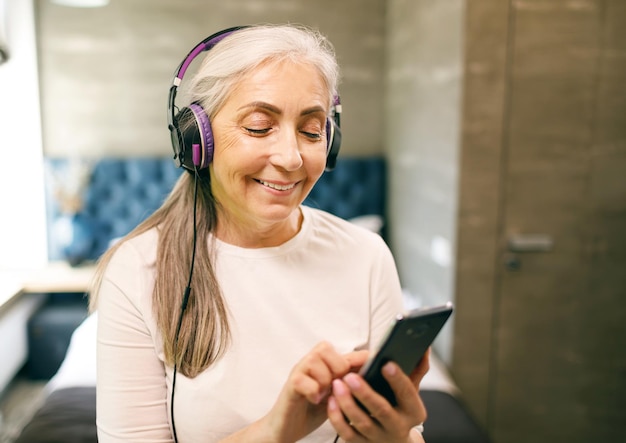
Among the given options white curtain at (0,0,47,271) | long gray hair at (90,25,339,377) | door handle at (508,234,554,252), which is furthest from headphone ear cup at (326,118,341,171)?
door handle at (508,234,554,252)

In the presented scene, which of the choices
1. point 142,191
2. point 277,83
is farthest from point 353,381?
point 142,191

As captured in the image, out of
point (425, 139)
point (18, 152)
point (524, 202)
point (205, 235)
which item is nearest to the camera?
point (205, 235)

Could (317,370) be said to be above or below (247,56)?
below

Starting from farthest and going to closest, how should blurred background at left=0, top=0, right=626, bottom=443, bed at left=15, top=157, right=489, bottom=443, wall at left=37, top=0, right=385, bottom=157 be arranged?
1. wall at left=37, top=0, right=385, bottom=157
2. bed at left=15, top=157, right=489, bottom=443
3. blurred background at left=0, top=0, right=626, bottom=443

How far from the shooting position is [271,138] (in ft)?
2.42

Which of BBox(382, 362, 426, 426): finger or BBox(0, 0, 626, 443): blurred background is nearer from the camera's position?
BBox(382, 362, 426, 426): finger

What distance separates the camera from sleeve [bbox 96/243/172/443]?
73 cm

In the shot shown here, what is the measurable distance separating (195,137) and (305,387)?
14.4 inches

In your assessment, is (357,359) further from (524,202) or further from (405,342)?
(524,202)

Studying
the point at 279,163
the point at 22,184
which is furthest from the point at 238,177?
the point at 22,184

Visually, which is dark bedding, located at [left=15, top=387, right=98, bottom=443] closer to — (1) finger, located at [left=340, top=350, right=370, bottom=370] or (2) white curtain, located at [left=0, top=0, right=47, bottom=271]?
(2) white curtain, located at [left=0, top=0, right=47, bottom=271]

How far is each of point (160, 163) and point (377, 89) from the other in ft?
3.38

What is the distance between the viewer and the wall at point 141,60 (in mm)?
2451

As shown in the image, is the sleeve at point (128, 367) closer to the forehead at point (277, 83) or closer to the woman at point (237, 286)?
the woman at point (237, 286)
